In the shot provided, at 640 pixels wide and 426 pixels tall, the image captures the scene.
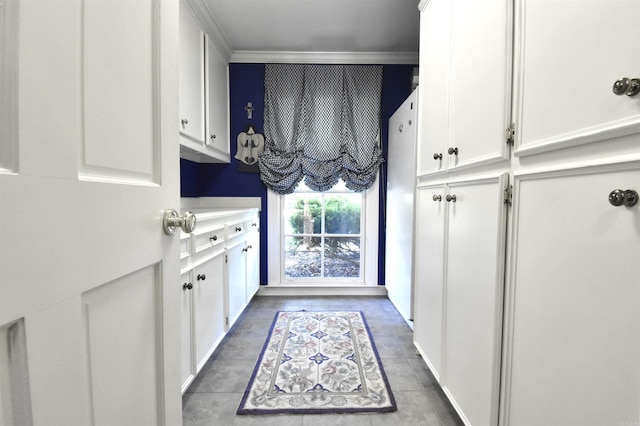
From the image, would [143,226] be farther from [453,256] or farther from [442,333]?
[442,333]

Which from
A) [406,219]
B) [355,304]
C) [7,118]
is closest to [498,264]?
[7,118]

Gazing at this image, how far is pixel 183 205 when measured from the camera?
2.58m

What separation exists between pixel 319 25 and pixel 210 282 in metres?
2.09

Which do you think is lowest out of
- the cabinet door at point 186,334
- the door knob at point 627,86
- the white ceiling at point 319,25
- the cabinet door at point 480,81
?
the cabinet door at point 186,334

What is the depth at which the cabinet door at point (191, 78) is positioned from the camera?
1868 mm

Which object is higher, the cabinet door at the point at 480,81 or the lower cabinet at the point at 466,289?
the cabinet door at the point at 480,81

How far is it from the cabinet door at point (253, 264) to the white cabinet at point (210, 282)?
10 centimetres

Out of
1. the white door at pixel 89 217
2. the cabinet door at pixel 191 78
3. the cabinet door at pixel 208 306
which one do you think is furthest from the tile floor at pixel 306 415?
the cabinet door at pixel 191 78

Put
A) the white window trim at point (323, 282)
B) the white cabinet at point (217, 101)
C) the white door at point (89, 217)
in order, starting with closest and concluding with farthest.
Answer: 1. the white door at point (89, 217)
2. the white cabinet at point (217, 101)
3. the white window trim at point (323, 282)

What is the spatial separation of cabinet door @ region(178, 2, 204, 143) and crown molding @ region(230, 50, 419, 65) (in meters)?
0.74

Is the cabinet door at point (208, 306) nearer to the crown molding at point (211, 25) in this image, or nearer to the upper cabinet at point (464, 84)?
the upper cabinet at point (464, 84)

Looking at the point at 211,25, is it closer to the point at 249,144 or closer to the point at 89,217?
the point at 249,144

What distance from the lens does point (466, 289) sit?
115 centimetres

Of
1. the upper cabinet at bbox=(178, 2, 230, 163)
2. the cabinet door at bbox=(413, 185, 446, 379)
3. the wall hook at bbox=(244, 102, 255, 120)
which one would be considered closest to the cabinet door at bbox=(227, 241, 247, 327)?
the upper cabinet at bbox=(178, 2, 230, 163)
